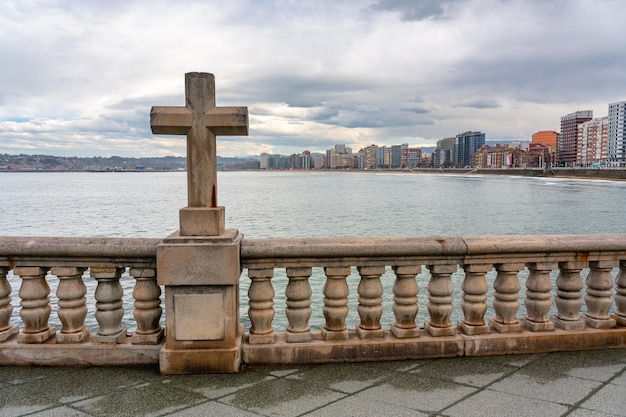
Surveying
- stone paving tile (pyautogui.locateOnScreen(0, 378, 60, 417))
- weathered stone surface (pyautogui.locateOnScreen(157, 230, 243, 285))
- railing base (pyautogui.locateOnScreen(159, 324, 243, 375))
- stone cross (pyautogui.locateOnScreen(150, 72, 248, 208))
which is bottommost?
stone paving tile (pyautogui.locateOnScreen(0, 378, 60, 417))

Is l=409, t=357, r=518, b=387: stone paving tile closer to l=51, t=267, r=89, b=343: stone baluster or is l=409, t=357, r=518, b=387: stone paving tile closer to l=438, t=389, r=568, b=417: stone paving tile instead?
l=438, t=389, r=568, b=417: stone paving tile

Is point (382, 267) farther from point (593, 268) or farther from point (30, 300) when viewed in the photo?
point (30, 300)

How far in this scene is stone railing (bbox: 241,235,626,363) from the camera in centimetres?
449

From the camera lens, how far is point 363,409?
12.0ft

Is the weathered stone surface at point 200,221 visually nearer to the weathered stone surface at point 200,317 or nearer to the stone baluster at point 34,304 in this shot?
the weathered stone surface at point 200,317

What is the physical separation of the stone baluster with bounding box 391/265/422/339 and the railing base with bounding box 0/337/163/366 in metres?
2.15

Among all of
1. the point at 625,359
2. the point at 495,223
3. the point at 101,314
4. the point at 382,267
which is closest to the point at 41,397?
the point at 101,314

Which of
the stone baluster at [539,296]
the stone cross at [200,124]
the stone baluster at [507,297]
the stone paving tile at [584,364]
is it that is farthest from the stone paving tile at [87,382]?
the stone baluster at [539,296]

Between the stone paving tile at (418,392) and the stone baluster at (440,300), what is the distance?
0.64 metres

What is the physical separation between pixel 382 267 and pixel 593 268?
207 cm

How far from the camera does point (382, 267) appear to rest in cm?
455

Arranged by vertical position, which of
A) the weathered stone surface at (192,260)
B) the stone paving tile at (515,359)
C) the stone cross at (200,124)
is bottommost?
the stone paving tile at (515,359)

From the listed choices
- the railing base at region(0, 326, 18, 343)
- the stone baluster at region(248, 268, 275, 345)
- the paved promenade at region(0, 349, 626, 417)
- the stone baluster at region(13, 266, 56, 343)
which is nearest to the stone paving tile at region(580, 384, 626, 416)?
the paved promenade at region(0, 349, 626, 417)

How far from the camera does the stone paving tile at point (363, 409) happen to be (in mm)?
3578
